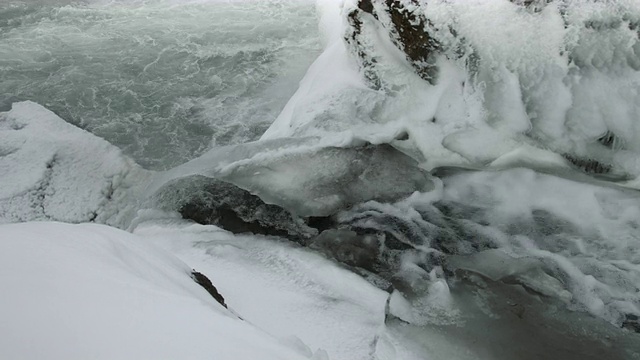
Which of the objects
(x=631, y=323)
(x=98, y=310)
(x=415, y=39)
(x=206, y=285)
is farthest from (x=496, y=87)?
(x=98, y=310)

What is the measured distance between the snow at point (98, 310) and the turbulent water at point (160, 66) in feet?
10.5

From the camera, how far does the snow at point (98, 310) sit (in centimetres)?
171

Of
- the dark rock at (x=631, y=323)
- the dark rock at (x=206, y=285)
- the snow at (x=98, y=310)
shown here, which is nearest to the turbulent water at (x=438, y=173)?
the dark rock at (x=631, y=323)

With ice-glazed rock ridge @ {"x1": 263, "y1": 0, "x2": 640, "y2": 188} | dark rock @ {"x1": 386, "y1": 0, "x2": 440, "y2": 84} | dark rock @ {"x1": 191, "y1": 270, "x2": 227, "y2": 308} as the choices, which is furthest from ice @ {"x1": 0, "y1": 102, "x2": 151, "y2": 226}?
dark rock @ {"x1": 386, "y1": 0, "x2": 440, "y2": 84}

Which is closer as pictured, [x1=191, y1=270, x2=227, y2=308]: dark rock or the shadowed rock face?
[x1=191, y1=270, x2=227, y2=308]: dark rock

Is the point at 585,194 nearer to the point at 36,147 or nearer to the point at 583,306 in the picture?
the point at 583,306

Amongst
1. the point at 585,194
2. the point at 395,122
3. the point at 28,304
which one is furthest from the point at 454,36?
the point at 28,304

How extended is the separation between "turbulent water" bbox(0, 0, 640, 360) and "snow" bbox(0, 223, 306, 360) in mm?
1243

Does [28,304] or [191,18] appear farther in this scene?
[191,18]

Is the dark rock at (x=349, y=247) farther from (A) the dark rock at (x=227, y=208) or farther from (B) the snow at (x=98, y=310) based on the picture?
(B) the snow at (x=98, y=310)

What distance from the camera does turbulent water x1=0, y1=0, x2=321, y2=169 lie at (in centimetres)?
612

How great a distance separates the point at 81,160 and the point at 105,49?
2957 mm

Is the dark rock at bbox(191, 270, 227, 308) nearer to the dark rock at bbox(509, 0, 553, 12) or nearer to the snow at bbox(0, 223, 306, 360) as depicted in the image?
the snow at bbox(0, 223, 306, 360)

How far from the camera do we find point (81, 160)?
5.53 metres
